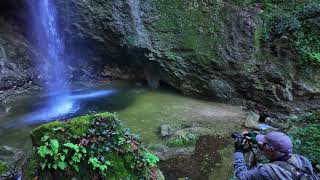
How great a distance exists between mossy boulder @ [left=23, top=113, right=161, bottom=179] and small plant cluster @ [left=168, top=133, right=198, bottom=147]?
2.16 meters

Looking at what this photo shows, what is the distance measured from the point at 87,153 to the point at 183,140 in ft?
9.97

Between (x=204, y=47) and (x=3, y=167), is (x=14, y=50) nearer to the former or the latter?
(x=204, y=47)

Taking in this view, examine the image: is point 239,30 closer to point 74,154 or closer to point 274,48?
point 274,48

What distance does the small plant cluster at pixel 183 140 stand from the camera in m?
7.43

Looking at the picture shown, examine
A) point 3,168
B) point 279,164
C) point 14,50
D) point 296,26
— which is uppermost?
point 296,26

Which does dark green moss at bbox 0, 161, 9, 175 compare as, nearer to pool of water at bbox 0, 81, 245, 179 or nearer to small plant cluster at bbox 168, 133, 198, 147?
pool of water at bbox 0, 81, 245, 179

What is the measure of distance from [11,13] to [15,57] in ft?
4.91

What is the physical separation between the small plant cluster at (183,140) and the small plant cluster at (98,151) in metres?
2.12

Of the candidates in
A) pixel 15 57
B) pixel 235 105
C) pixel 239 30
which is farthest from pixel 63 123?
pixel 15 57

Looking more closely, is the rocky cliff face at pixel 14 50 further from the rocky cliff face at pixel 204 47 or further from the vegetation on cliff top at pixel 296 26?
the vegetation on cliff top at pixel 296 26

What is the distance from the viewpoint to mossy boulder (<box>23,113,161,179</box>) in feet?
15.6

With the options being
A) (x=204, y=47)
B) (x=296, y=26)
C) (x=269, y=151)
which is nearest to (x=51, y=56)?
(x=204, y=47)

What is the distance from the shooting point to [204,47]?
1059cm

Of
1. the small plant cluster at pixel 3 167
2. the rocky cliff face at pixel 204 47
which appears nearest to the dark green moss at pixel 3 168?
the small plant cluster at pixel 3 167
